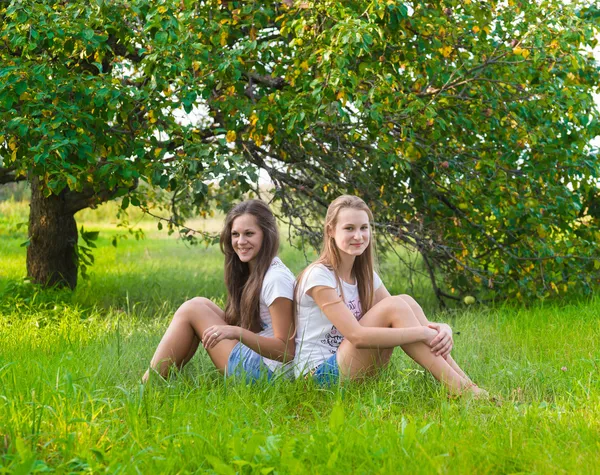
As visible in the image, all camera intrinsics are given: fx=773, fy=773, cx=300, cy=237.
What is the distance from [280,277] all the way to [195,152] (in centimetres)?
164

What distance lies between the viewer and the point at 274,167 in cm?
672

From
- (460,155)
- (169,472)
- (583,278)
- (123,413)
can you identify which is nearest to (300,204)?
(460,155)

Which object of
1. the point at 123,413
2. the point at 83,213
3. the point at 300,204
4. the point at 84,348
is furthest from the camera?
the point at 83,213

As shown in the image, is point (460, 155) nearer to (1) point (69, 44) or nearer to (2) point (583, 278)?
(2) point (583, 278)

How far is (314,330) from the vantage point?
392 cm

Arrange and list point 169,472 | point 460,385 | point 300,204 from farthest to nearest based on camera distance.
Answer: point 300,204 < point 460,385 < point 169,472

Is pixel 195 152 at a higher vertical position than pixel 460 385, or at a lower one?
higher

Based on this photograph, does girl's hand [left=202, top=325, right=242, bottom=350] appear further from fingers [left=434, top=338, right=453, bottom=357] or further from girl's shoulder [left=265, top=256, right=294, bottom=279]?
fingers [left=434, top=338, right=453, bottom=357]

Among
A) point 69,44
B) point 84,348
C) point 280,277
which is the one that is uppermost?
point 69,44

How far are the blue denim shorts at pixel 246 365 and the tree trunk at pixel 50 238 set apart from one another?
4.10 m

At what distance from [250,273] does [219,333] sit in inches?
17.7

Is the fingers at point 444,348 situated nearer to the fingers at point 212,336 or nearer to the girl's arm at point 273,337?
the girl's arm at point 273,337

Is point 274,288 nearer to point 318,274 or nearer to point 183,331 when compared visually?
point 318,274

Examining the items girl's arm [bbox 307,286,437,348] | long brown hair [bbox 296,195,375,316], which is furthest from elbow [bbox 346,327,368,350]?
long brown hair [bbox 296,195,375,316]
